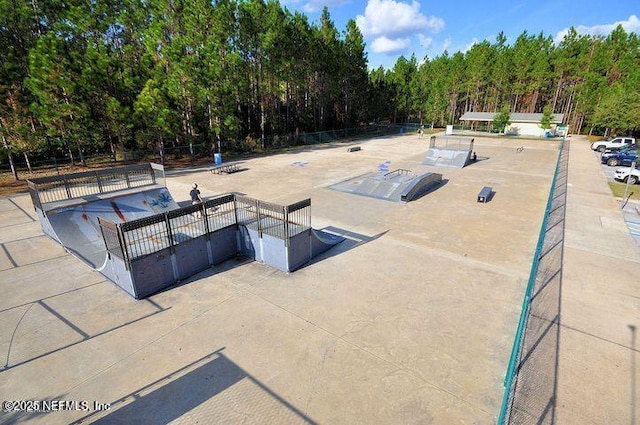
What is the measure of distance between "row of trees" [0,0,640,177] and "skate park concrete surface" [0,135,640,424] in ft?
45.7

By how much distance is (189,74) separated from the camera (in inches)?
1038

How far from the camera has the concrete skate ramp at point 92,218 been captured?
433 inches

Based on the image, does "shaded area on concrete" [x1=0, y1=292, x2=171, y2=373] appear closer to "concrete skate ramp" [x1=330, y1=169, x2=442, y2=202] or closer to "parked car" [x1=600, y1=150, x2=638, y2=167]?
"concrete skate ramp" [x1=330, y1=169, x2=442, y2=202]

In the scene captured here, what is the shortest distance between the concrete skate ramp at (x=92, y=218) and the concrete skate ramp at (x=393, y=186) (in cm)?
1059

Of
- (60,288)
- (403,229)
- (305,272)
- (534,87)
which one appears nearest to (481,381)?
(305,272)

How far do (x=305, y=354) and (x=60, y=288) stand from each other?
24.5ft

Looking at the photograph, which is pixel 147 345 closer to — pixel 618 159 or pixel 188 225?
pixel 188 225

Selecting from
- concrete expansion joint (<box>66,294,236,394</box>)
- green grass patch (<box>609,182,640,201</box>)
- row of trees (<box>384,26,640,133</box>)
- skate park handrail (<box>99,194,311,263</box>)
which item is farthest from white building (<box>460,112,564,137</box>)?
concrete expansion joint (<box>66,294,236,394</box>)

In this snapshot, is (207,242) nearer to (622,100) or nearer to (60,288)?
(60,288)

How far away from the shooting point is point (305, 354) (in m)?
6.36

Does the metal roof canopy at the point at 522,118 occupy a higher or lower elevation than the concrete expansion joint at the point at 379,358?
higher

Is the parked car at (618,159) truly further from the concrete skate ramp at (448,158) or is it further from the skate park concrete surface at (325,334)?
the skate park concrete surface at (325,334)

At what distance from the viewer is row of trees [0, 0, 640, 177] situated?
21312 millimetres

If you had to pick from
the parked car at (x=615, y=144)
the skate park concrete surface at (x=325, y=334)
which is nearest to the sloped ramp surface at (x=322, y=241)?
the skate park concrete surface at (x=325, y=334)
